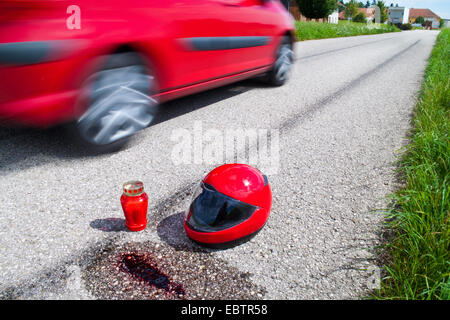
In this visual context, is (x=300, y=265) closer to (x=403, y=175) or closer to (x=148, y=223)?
(x=148, y=223)

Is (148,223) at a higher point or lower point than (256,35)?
lower

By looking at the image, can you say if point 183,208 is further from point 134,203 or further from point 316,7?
point 316,7

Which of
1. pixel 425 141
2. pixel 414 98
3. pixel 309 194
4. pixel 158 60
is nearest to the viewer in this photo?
pixel 309 194

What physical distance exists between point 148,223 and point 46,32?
148cm

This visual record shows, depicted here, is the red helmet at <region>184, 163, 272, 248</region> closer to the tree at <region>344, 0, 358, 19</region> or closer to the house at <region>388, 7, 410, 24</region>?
the tree at <region>344, 0, 358, 19</region>

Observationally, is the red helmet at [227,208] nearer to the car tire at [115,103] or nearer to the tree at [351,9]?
the car tire at [115,103]

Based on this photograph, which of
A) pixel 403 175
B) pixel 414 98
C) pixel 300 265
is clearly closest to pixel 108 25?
pixel 300 265

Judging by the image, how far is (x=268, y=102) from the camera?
4.86 m

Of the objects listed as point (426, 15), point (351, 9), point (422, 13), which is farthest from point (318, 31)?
point (422, 13)

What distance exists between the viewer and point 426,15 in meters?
155

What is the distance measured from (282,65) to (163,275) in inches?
187

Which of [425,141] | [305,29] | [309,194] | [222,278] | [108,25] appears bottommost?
[222,278]

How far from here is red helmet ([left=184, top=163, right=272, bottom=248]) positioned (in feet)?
6.09

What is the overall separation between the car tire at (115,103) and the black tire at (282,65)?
284 cm
